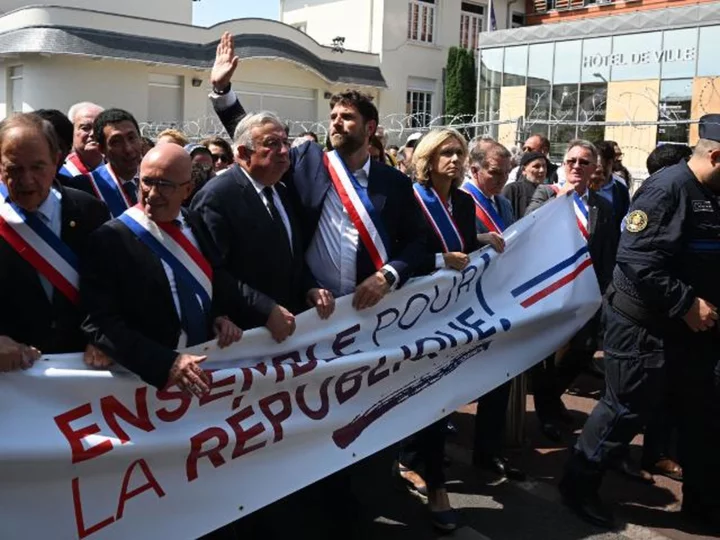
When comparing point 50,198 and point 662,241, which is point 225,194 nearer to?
point 50,198

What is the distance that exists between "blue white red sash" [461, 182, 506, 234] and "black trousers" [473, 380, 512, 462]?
935 millimetres

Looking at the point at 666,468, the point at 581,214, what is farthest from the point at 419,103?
the point at 666,468

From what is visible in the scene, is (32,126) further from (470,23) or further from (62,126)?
(470,23)

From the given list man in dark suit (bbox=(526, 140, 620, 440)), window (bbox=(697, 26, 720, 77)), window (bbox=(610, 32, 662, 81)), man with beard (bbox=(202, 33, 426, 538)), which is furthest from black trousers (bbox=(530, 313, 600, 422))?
window (bbox=(610, 32, 662, 81))

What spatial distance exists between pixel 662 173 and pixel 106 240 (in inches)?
108

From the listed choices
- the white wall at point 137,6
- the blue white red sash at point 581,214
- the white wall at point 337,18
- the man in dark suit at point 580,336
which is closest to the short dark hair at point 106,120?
the man in dark suit at point 580,336

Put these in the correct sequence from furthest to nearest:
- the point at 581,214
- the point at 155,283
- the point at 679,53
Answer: the point at 679,53 < the point at 581,214 < the point at 155,283

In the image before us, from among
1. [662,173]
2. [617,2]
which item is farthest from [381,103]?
[662,173]

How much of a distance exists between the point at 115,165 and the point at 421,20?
28.6 meters

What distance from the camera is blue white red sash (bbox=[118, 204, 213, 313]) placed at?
2908 mm

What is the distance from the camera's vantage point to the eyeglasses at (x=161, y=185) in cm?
289

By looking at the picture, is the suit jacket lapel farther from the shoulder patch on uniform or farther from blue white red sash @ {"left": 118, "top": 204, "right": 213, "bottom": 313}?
blue white red sash @ {"left": 118, "top": 204, "right": 213, "bottom": 313}

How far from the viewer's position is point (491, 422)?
473 centimetres

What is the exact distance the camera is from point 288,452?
134 inches
